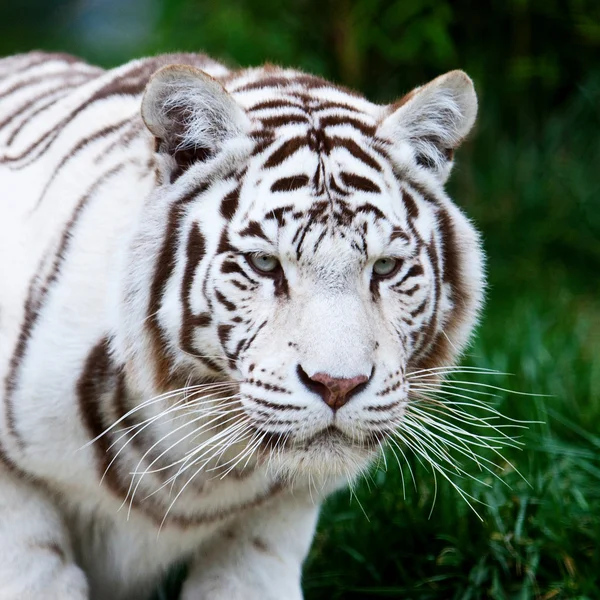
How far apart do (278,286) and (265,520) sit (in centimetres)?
75

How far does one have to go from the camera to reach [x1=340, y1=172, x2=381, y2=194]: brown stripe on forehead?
200 centimetres

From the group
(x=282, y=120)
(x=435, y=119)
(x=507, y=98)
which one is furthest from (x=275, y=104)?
(x=507, y=98)

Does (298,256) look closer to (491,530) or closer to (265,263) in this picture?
(265,263)

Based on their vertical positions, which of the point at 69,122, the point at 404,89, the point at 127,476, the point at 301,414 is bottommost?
the point at 127,476

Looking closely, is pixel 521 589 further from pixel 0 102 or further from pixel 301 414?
pixel 0 102

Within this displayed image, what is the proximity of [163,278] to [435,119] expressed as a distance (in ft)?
2.08

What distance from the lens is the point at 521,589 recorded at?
2551 mm

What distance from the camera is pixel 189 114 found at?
6.61 feet

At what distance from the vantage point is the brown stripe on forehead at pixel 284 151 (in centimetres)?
202

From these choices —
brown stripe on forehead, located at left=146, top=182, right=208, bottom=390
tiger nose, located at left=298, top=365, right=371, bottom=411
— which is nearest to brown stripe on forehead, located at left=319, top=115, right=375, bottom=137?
brown stripe on forehead, located at left=146, top=182, right=208, bottom=390

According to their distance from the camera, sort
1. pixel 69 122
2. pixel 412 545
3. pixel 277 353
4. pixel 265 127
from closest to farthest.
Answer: pixel 277 353, pixel 265 127, pixel 69 122, pixel 412 545

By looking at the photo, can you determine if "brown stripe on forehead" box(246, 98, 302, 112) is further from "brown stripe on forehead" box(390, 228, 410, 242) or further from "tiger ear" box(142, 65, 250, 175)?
"brown stripe on forehead" box(390, 228, 410, 242)

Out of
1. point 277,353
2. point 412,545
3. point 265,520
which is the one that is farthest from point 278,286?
point 412,545

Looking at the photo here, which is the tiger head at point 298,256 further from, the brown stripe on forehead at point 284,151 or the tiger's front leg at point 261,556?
the tiger's front leg at point 261,556
